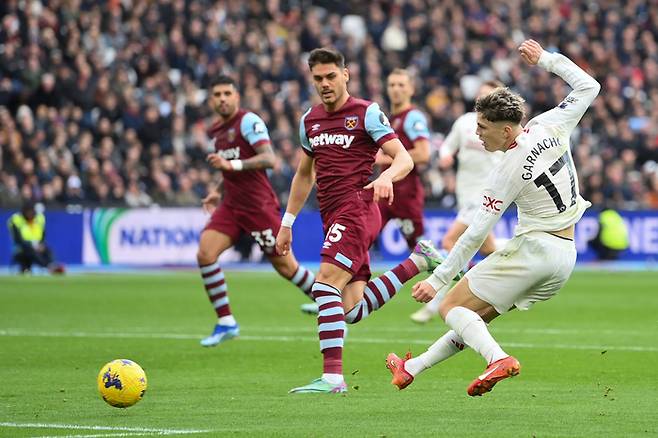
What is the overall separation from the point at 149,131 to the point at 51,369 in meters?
17.5

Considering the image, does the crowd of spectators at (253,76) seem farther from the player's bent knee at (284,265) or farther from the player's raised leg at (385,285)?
the player's raised leg at (385,285)

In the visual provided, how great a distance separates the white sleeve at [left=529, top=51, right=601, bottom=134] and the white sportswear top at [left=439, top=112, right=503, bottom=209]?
274 inches

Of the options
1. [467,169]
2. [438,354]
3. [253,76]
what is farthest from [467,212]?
[253,76]

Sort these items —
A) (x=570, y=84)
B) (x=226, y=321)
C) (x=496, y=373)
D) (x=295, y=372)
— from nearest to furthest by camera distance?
(x=496, y=373), (x=570, y=84), (x=295, y=372), (x=226, y=321)

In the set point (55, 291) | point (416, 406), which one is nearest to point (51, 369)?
point (416, 406)

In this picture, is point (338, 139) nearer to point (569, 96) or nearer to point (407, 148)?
point (569, 96)

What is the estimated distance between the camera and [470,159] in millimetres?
16047

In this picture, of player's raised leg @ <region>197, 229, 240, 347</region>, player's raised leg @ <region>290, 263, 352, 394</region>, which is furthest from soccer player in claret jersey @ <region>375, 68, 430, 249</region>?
player's raised leg @ <region>290, 263, 352, 394</region>

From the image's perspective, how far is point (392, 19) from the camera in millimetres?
34219

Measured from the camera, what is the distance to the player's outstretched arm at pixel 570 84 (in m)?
8.41

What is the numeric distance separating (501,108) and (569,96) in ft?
1.66

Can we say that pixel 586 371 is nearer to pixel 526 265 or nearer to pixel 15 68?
pixel 526 265

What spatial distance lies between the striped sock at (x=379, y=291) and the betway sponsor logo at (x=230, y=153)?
301 cm

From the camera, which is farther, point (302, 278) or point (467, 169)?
point (467, 169)
